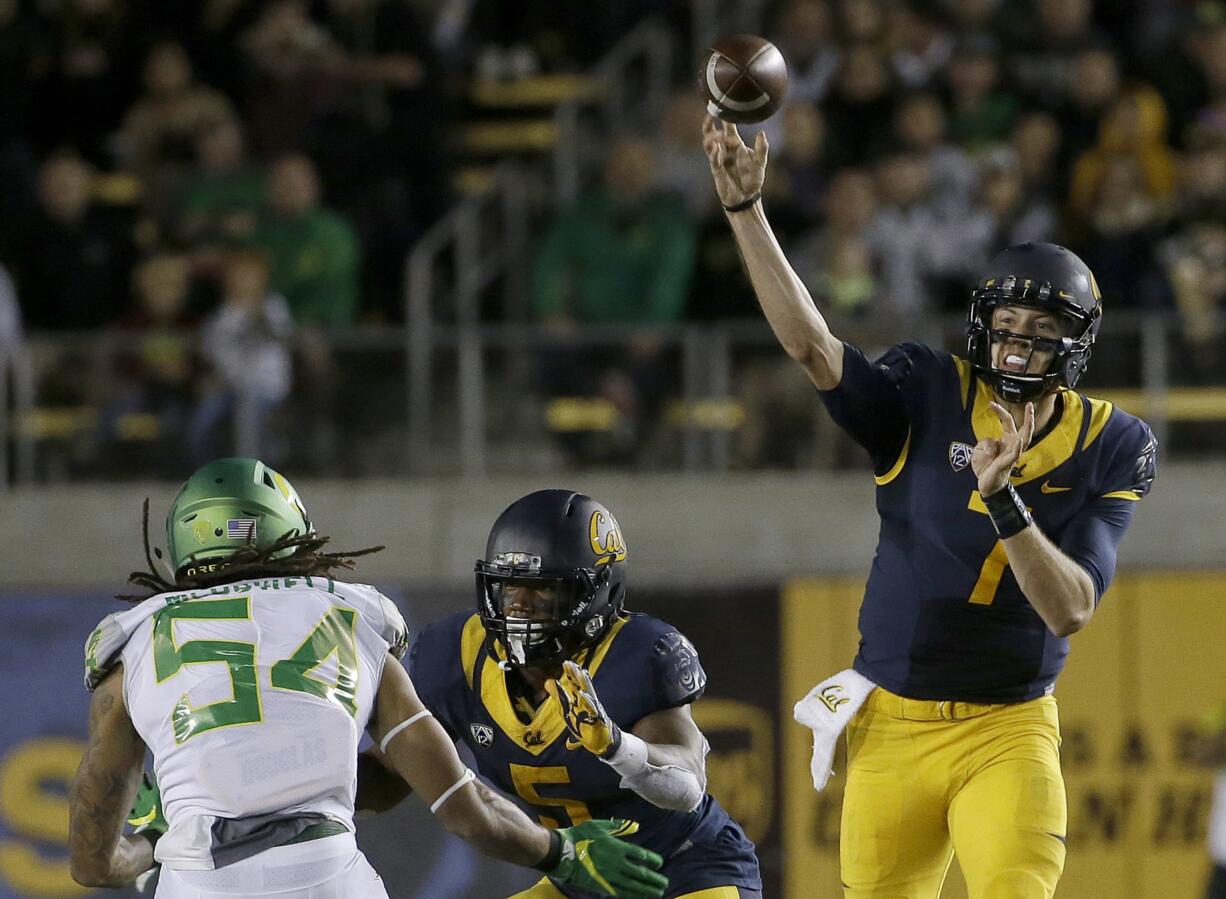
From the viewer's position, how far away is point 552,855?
4270 millimetres

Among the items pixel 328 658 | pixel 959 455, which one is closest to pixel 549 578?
pixel 328 658

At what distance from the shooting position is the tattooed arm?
4062 mm

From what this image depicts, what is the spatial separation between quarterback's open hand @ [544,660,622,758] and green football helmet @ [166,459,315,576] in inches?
25.5

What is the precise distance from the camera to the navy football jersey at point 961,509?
489 centimetres

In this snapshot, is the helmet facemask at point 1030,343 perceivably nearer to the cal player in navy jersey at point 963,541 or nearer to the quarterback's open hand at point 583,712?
the cal player in navy jersey at point 963,541

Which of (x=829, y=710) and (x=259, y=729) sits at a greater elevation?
(x=259, y=729)

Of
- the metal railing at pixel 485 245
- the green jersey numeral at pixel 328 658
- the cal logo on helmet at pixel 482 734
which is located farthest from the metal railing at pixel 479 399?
the green jersey numeral at pixel 328 658

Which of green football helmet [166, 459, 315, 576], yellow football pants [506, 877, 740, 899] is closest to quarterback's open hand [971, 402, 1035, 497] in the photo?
yellow football pants [506, 877, 740, 899]

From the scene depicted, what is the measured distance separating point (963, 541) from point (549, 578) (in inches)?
39.6

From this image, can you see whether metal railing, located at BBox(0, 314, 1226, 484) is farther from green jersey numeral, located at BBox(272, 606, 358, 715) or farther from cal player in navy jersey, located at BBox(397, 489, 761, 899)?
green jersey numeral, located at BBox(272, 606, 358, 715)

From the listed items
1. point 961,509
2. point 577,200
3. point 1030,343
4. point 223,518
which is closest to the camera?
point 223,518

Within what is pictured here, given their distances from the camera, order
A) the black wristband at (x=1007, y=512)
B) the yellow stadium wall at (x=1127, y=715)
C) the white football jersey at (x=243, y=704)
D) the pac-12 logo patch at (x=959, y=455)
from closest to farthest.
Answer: the white football jersey at (x=243, y=704) → the black wristband at (x=1007, y=512) → the pac-12 logo patch at (x=959, y=455) → the yellow stadium wall at (x=1127, y=715)

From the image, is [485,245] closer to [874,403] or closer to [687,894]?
[874,403]

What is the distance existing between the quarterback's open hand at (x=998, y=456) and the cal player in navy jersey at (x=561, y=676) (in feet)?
2.95
